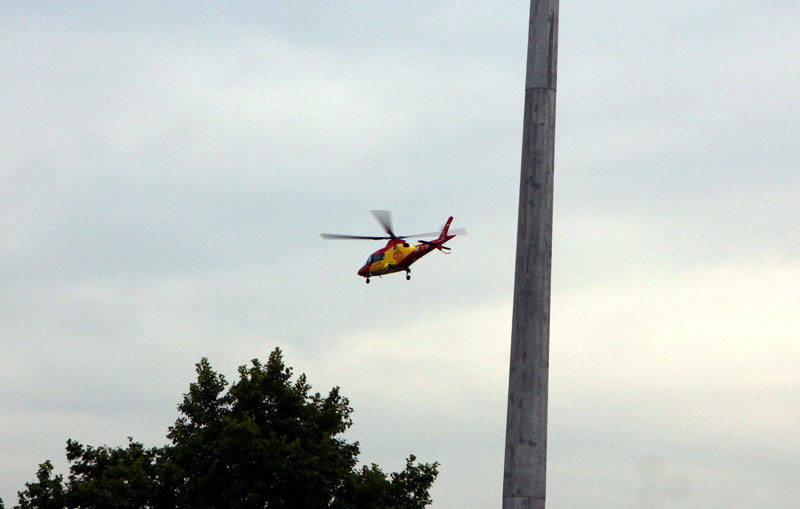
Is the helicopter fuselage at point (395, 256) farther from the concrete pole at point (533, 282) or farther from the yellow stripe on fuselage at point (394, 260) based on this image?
the concrete pole at point (533, 282)

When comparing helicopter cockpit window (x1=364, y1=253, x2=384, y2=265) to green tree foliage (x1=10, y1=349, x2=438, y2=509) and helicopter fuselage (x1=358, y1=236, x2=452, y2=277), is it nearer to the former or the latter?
helicopter fuselage (x1=358, y1=236, x2=452, y2=277)

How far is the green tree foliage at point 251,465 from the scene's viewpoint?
140ft

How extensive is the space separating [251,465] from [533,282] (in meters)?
38.1

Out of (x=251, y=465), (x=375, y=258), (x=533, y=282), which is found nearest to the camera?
(x=533, y=282)

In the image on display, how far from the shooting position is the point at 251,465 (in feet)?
141

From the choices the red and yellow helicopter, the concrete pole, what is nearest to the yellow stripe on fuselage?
the red and yellow helicopter

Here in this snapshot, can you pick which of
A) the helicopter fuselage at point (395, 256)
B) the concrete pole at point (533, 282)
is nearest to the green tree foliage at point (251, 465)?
the helicopter fuselage at point (395, 256)

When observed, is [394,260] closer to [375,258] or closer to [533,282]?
[375,258]

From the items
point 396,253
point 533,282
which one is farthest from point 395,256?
point 533,282

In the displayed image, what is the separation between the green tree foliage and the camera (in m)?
42.6

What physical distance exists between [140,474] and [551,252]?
3998cm

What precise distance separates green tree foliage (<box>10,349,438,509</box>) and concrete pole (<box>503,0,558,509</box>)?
1450 inches

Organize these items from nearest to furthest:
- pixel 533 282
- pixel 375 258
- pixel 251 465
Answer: pixel 533 282 → pixel 251 465 → pixel 375 258

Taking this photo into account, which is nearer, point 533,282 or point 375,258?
point 533,282
